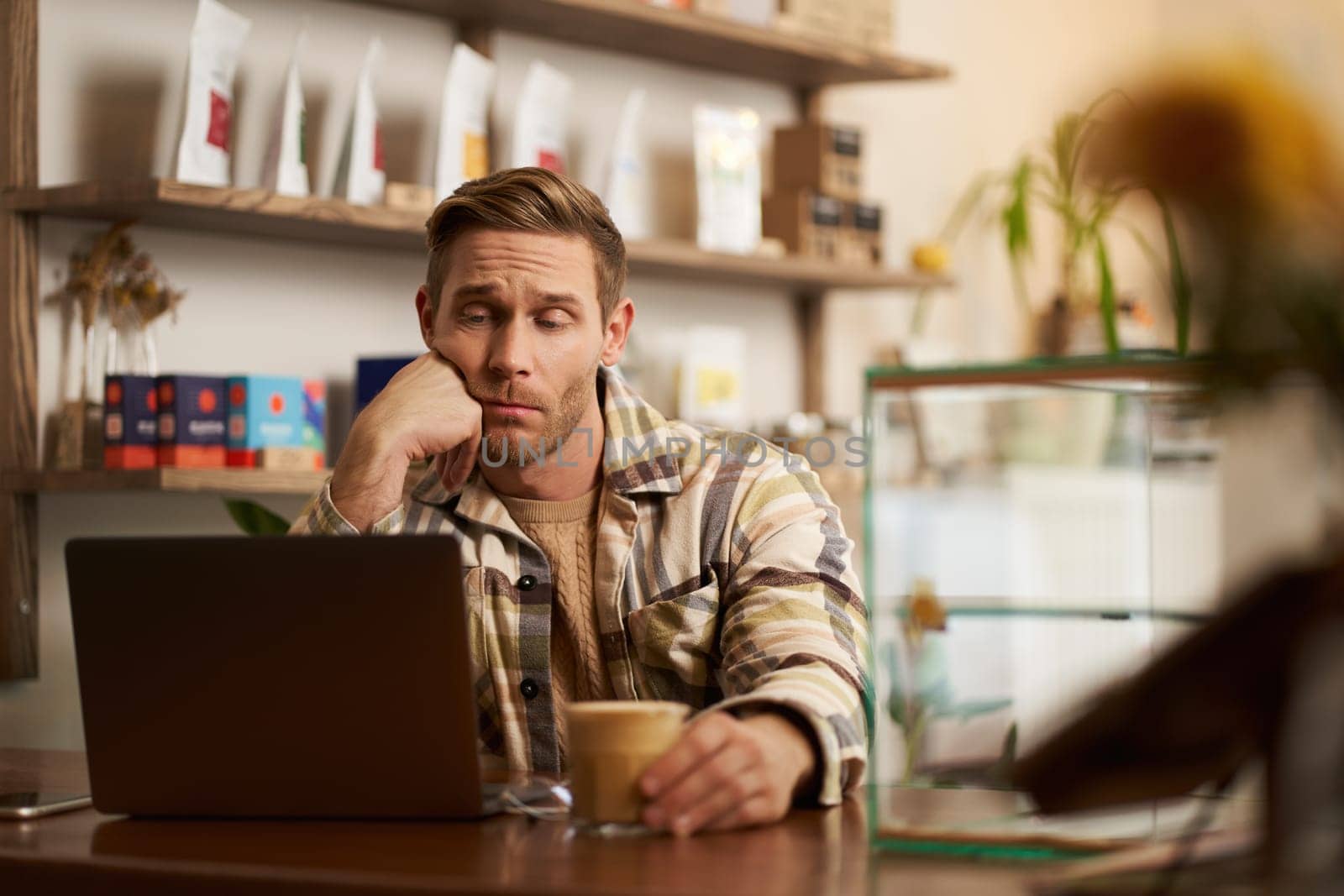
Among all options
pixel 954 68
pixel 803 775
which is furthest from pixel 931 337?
pixel 803 775

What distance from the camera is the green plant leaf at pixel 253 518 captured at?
93.0 inches

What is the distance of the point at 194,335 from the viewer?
8.18 ft

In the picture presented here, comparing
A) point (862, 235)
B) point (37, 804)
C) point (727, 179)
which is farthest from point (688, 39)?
point (37, 804)

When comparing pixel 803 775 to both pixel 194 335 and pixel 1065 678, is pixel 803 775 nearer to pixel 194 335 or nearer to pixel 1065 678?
pixel 1065 678

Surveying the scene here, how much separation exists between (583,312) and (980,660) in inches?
40.9

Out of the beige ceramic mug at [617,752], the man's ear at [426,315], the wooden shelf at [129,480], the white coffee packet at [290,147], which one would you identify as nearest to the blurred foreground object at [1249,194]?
the beige ceramic mug at [617,752]

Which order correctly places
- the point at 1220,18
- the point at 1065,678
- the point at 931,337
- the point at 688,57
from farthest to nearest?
1. the point at 931,337
2. the point at 688,57
3. the point at 1065,678
4. the point at 1220,18

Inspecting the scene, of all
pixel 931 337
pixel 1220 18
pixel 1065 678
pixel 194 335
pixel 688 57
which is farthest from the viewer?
pixel 931 337

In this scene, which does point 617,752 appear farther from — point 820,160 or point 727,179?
point 820,160

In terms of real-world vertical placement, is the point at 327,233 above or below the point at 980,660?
above

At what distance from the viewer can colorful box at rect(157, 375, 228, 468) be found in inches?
89.6

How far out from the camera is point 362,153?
2525 millimetres

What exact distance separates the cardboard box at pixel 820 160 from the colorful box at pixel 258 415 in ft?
4.30

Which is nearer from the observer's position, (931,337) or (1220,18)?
(1220,18)
